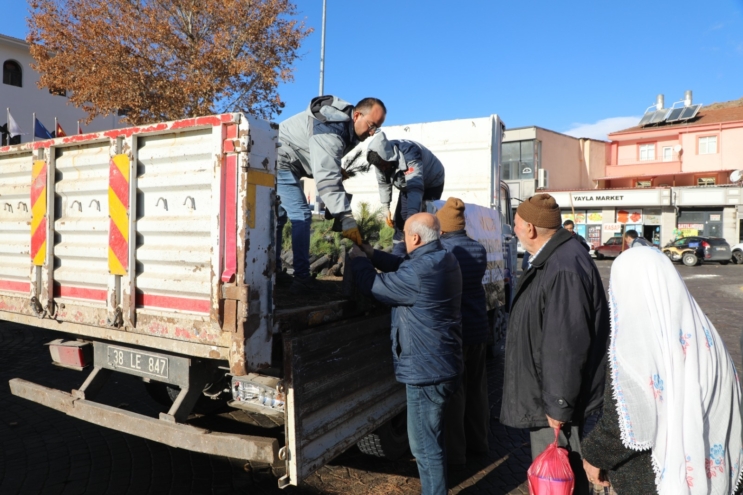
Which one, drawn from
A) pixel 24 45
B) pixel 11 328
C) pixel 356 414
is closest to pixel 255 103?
pixel 11 328

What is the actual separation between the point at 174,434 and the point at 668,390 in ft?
8.20

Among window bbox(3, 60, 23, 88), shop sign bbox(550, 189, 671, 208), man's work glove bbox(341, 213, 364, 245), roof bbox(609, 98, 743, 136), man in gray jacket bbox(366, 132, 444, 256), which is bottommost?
man's work glove bbox(341, 213, 364, 245)

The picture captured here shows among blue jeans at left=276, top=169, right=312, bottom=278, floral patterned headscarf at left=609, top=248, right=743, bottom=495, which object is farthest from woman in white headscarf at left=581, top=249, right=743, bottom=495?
blue jeans at left=276, top=169, right=312, bottom=278

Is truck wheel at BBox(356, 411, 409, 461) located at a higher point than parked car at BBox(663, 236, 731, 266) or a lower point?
lower

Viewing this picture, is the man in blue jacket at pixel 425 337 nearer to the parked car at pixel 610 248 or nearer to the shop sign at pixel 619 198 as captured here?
the parked car at pixel 610 248

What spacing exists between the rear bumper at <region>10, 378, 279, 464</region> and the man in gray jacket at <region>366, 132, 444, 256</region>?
2.19m

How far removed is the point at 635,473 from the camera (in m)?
2.19

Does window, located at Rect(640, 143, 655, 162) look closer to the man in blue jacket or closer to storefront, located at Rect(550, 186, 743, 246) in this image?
storefront, located at Rect(550, 186, 743, 246)

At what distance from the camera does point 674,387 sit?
1.99 metres

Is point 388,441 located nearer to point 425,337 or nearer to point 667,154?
point 425,337

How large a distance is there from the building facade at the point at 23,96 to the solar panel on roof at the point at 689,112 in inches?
1542

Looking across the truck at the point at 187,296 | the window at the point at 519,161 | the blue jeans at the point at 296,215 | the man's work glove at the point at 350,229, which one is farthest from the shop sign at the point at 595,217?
the man's work glove at the point at 350,229

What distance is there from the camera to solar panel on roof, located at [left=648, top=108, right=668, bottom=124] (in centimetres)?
4236

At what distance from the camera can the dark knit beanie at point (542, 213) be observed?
2.95 metres
